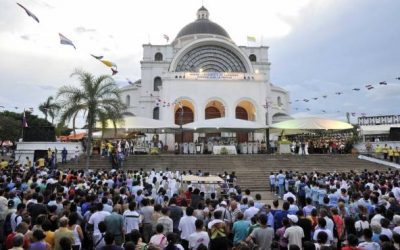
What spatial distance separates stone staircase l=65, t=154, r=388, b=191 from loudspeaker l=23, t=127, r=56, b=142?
3714mm

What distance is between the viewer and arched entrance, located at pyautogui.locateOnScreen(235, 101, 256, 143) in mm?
39031

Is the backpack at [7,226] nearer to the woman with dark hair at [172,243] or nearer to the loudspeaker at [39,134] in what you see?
the woman with dark hair at [172,243]

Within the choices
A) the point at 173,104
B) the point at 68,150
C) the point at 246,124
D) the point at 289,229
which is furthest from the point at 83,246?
the point at 173,104

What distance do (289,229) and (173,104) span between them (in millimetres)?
31347

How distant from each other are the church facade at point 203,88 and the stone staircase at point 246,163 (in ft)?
25.9

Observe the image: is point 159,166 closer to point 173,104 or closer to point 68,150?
point 68,150

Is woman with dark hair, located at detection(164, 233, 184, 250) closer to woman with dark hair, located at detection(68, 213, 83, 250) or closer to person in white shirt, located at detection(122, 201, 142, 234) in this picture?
woman with dark hair, located at detection(68, 213, 83, 250)

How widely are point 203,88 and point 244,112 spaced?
6452 millimetres

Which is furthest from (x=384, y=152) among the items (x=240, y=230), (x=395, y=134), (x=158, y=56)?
(x=158, y=56)

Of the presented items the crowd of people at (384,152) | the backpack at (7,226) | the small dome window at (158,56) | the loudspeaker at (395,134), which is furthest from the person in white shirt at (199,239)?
the small dome window at (158,56)

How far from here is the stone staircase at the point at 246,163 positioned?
884 inches

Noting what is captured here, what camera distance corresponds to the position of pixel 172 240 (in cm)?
540

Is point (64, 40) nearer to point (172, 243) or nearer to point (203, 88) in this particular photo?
point (172, 243)

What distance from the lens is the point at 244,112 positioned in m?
41.3
